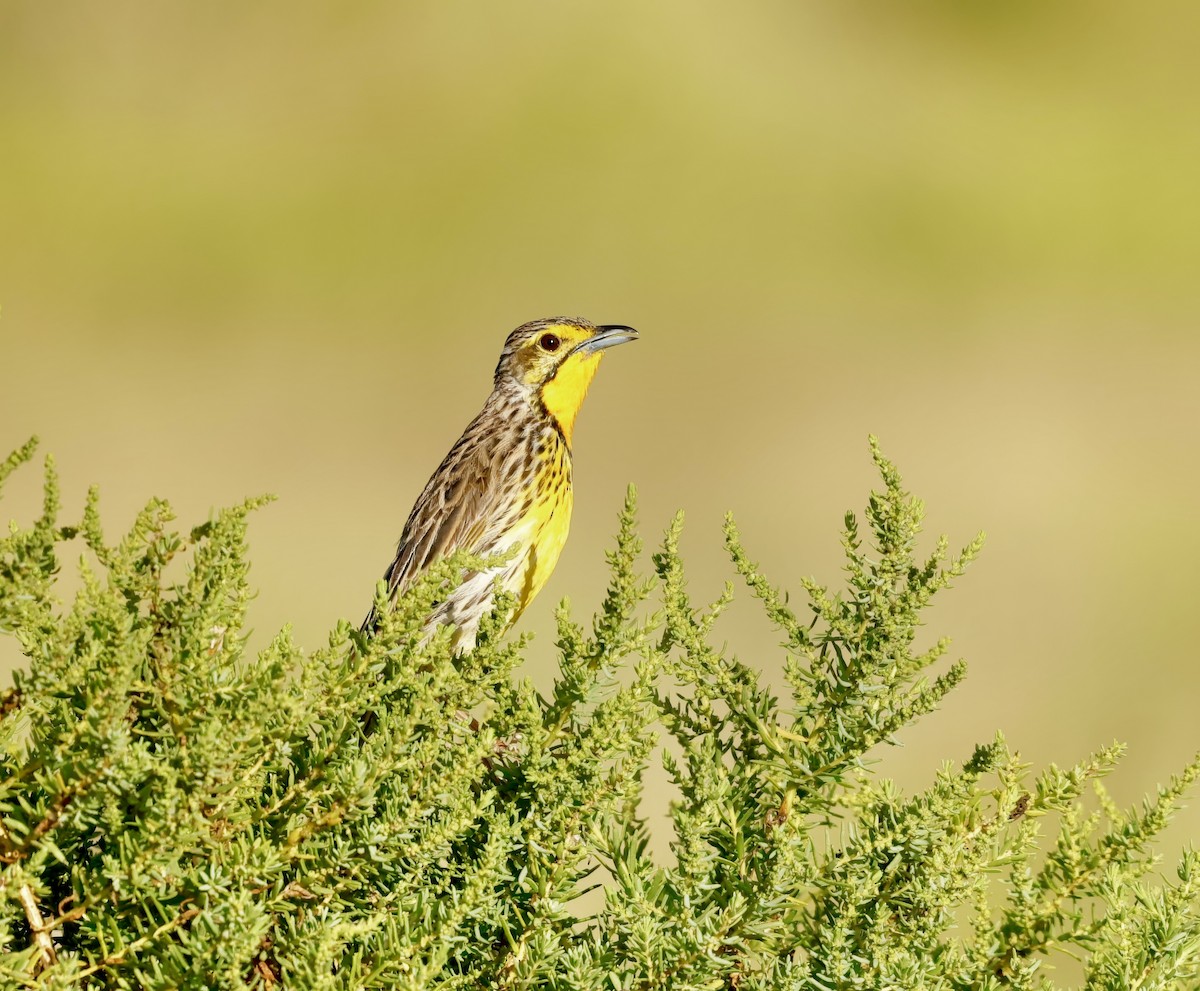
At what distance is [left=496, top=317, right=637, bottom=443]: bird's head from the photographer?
11.6 feet

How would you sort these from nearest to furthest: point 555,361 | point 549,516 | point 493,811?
point 493,811 → point 549,516 → point 555,361

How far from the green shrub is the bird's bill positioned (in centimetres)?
219

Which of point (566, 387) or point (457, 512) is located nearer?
point (457, 512)

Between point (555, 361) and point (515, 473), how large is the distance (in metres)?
0.37

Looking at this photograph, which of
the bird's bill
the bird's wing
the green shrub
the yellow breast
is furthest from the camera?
the bird's bill

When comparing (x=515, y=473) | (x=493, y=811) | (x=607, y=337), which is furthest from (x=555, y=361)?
(x=493, y=811)

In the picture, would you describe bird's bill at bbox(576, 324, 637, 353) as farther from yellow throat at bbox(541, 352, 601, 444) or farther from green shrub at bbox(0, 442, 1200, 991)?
green shrub at bbox(0, 442, 1200, 991)

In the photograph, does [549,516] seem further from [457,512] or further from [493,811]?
[493,811]

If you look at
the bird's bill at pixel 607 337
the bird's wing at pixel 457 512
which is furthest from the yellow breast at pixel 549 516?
the bird's bill at pixel 607 337

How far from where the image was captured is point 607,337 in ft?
11.3

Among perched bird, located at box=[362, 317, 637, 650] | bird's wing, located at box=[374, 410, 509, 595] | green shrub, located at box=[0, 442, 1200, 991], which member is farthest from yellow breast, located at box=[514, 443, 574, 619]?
green shrub, located at box=[0, 442, 1200, 991]

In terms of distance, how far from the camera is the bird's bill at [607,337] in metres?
3.42

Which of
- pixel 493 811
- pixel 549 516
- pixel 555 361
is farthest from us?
pixel 555 361

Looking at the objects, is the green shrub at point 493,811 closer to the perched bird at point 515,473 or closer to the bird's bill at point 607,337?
the perched bird at point 515,473
